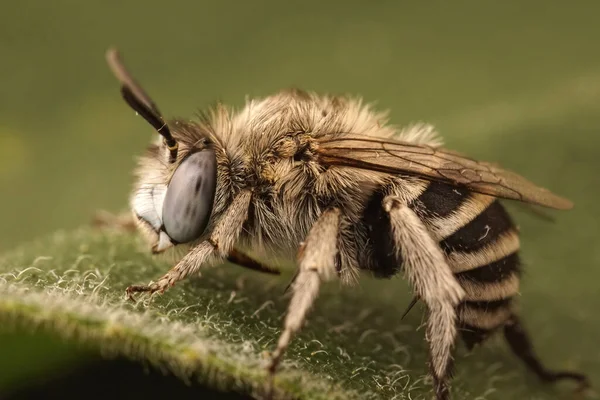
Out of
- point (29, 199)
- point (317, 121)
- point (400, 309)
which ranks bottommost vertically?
point (29, 199)

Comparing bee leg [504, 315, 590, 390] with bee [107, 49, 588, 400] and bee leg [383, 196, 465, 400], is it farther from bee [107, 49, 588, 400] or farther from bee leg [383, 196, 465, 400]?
bee leg [383, 196, 465, 400]

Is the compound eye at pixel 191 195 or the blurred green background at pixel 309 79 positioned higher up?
the blurred green background at pixel 309 79

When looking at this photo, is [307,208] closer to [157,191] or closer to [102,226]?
[157,191]

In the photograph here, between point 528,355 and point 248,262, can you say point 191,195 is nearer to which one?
point 248,262

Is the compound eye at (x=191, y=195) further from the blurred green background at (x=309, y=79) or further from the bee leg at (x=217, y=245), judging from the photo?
the blurred green background at (x=309, y=79)

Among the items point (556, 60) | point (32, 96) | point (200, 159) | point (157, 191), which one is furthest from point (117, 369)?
point (556, 60)

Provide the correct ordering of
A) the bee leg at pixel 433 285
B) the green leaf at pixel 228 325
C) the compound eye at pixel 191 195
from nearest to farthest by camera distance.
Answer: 1. the green leaf at pixel 228 325
2. the bee leg at pixel 433 285
3. the compound eye at pixel 191 195

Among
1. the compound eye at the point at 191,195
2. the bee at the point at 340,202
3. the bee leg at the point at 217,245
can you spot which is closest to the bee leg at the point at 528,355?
the bee at the point at 340,202
